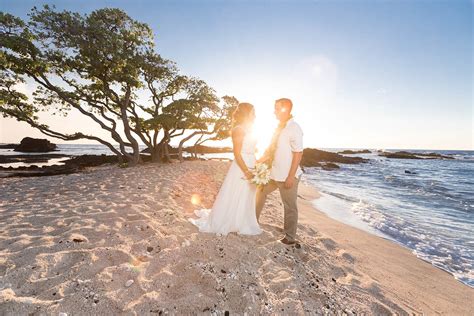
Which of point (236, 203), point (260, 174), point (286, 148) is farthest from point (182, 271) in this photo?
point (286, 148)

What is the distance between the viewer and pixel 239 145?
4.30 meters

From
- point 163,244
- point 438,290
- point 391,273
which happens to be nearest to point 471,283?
point 438,290

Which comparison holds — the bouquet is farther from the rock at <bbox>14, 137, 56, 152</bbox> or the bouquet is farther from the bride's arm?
the rock at <bbox>14, 137, 56, 152</bbox>

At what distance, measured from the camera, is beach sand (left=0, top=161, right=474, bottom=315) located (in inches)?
99.6

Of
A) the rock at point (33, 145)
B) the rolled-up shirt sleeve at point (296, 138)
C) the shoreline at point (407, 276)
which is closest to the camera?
the shoreline at point (407, 276)

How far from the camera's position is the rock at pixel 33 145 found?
163 feet

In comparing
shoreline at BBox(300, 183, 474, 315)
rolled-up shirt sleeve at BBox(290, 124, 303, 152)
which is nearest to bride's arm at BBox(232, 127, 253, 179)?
rolled-up shirt sleeve at BBox(290, 124, 303, 152)

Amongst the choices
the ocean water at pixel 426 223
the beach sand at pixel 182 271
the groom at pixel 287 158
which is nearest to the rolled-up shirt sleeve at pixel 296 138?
the groom at pixel 287 158

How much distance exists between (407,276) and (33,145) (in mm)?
66131

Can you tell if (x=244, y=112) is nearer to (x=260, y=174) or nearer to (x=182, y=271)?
(x=260, y=174)

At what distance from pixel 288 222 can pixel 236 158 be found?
1.54m

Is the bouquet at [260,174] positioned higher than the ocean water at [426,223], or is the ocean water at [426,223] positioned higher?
the bouquet at [260,174]

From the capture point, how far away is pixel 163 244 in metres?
3.76

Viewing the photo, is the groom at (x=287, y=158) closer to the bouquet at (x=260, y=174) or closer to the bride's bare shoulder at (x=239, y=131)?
the bouquet at (x=260, y=174)
